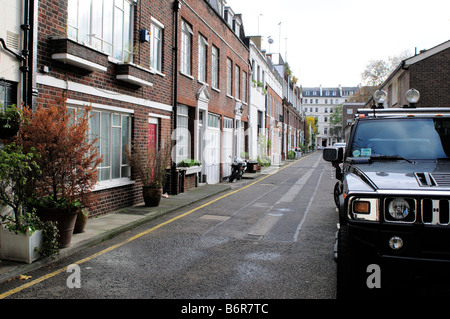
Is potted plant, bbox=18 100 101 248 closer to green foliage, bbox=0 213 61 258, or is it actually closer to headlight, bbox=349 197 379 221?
green foliage, bbox=0 213 61 258

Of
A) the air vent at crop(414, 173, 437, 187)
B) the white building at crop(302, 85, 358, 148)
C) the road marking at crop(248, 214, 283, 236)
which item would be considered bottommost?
the road marking at crop(248, 214, 283, 236)

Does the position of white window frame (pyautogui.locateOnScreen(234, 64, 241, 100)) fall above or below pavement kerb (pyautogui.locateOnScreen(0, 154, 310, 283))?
above

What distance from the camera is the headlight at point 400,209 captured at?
3.37m

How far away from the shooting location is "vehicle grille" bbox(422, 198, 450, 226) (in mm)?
3293

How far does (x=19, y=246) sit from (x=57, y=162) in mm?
1433

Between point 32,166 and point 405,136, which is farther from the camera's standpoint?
point 32,166

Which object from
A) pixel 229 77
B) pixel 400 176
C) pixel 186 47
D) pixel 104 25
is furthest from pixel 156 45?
pixel 400 176

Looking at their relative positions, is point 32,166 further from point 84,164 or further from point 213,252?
point 213,252

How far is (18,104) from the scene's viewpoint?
22.7ft

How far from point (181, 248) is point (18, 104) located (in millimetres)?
3832

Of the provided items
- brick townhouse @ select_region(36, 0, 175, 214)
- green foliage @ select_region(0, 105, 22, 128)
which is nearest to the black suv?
green foliage @ select_region(0, 105, 22, 128)

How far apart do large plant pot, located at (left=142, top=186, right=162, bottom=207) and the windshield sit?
638 centimetres

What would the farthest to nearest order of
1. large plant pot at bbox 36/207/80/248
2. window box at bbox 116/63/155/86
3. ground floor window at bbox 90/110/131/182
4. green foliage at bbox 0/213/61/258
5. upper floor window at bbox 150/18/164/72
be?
upper floor window at bbox 150/18/164/72 → window box at bbox 116/63/155/86 → ground floor window at bbox 90/110/131/182 → large plant pot at bbox 36/207/80/248 → green foliage at bbox 0/213/61/258
